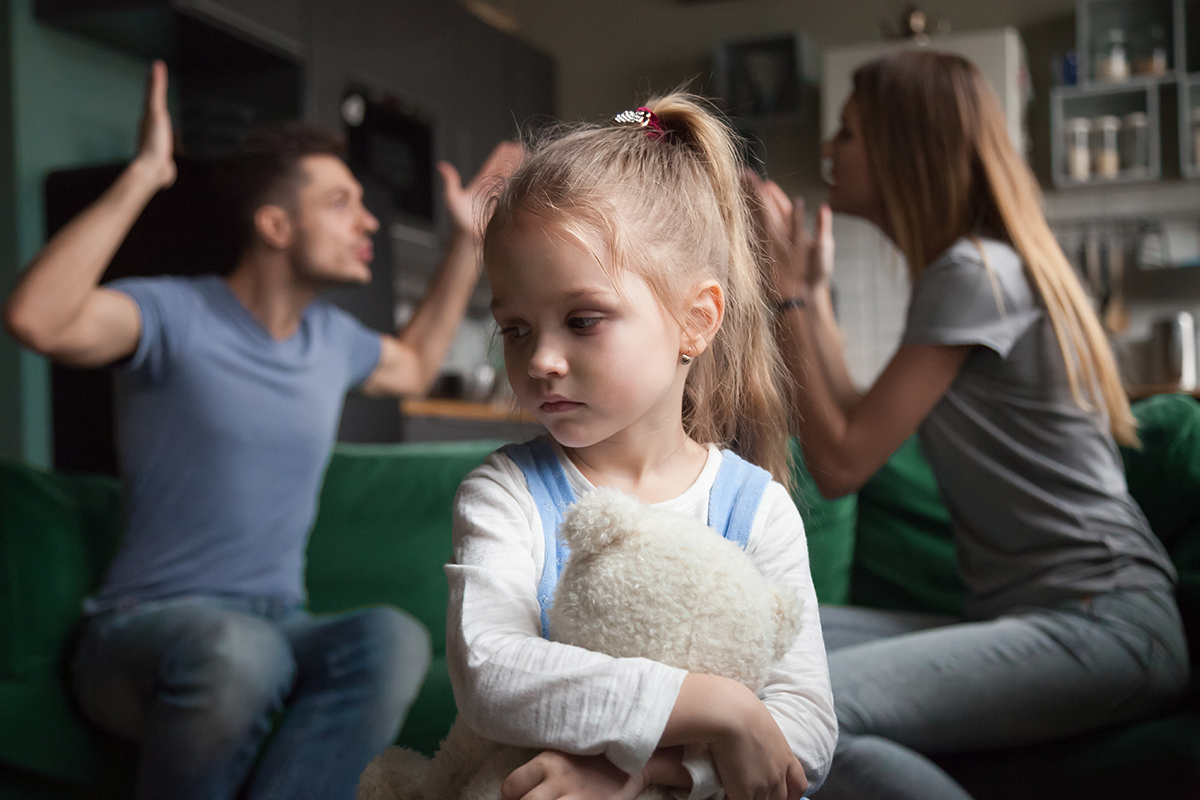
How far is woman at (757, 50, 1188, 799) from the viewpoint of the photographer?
0.95 metres

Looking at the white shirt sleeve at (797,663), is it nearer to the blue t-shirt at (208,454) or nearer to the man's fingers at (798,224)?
the man's fingers at (798,224)

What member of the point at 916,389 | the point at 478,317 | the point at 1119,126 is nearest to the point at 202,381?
the point at 916,389

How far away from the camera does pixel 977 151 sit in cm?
112

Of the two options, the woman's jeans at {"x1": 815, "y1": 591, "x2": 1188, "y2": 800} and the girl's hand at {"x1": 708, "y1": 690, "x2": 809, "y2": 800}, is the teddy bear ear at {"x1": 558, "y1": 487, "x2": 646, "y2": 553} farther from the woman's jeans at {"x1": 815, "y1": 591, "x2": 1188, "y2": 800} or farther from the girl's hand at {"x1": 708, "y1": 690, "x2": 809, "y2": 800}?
the woman's jeans at {"x1": 815, "y1": 591, "x2": 1188, "y2": 800}

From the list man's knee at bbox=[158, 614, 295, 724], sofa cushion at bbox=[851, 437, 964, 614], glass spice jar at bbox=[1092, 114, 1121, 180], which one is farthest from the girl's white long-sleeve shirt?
glass spice jar at bbox=[1092, 114, 1121, 180]

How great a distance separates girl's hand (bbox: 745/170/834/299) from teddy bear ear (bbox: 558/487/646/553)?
1.06 feet

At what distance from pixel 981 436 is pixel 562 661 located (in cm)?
74

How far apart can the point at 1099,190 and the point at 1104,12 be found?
0.70 meters

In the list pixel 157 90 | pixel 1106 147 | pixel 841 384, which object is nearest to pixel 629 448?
pixel 841 384

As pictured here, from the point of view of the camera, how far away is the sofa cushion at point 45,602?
1.21 metres

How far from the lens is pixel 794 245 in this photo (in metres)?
0.98

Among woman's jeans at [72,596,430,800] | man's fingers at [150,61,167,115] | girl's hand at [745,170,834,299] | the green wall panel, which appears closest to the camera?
girl's hand at [745,170,834,299]

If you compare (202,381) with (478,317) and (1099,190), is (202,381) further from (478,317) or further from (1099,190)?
(1099,190)

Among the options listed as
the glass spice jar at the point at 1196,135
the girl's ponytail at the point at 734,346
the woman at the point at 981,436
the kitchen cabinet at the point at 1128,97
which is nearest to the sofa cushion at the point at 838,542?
the woman at the point at 981,436
